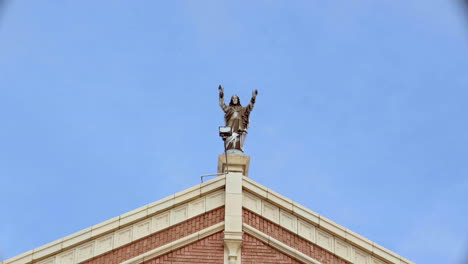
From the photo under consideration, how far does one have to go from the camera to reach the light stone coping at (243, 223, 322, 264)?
99.0 ft

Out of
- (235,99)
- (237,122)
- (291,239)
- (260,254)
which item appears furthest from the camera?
(235,99)

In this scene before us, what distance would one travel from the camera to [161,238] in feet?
99.5

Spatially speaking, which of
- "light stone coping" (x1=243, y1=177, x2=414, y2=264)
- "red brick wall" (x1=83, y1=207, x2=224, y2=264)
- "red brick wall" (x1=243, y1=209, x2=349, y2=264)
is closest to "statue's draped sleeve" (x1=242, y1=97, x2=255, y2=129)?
"light stone coping" (x1=243, y1=177, x2=414, y2=264)

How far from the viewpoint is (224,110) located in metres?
33.3

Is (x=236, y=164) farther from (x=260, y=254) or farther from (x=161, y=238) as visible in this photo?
(x=161, y=238)

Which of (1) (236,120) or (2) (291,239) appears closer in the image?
(2) (291,239)

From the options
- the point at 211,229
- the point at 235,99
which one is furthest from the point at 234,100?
A: the point at 211,229

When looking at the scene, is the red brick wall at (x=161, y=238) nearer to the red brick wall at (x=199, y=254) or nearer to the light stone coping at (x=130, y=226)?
the light stone coping at (x=130, y=226)

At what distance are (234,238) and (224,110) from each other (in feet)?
14.7

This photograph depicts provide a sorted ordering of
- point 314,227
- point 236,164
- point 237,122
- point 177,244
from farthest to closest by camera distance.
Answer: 1. point 237,122
2. point 236,164
3. point 314,227
4. point 177,244

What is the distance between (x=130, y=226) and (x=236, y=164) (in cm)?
322

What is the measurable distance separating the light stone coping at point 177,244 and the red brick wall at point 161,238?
18cm

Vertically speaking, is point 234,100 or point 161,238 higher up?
point 234,100

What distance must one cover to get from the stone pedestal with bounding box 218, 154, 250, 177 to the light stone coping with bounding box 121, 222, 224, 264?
5.60 feet
